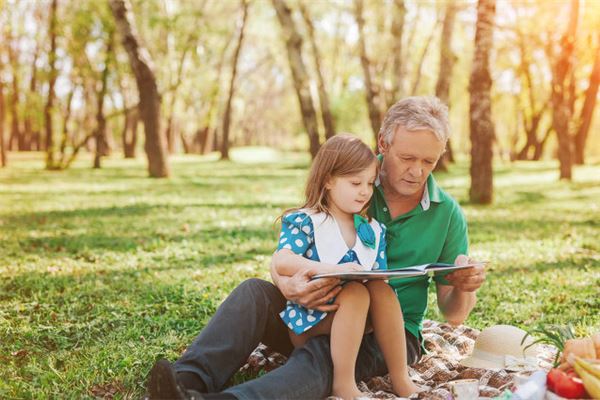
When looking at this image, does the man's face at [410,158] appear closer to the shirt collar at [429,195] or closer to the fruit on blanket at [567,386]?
the shirt collar at [429,195]

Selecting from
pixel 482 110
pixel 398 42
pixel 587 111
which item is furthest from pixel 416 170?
pixel 587 111

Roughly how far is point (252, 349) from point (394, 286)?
89cm

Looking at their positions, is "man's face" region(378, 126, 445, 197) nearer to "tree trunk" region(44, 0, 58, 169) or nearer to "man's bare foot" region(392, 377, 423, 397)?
"man's bare foot" region(392, 377, 423, 397)

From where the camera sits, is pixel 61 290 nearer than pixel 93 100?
Yes

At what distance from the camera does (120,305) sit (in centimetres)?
480

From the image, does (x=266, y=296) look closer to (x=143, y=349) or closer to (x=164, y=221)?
(x=143, y=349)

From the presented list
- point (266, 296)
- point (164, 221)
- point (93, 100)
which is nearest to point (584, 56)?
point (164, 221)

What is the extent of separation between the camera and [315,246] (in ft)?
10.4

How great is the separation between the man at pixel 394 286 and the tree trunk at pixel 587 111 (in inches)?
938

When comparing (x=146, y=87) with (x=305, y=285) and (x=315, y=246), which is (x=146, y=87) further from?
(x=305, y=285)

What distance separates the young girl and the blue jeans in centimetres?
8

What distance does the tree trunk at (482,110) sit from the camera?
10742mm

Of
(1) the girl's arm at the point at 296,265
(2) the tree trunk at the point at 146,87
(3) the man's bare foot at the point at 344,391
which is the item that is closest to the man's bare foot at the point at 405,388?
(3) the man's bare foot at the point at 344,391

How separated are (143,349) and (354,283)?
5.09 ft
